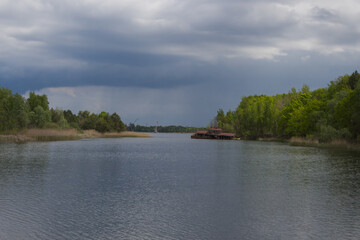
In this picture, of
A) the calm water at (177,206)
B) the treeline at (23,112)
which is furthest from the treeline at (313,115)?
the treeline at (23,112)

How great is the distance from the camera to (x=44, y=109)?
14200cm

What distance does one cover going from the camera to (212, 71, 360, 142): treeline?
8762cm

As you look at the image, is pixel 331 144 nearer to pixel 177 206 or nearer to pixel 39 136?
pixel 177 206

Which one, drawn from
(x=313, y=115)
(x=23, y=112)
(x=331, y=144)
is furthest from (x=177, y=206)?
(x=23, y=112)

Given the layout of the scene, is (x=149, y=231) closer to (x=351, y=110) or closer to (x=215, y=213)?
(x=215, y=213)

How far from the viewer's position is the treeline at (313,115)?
8762cm

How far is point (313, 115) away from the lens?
10981 centimetres

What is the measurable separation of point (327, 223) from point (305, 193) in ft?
29.5

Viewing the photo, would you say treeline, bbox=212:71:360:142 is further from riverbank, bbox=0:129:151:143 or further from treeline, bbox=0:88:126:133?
treeline, bbox=0:88:126:133

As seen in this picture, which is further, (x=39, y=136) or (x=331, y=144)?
(x=39, y=136)

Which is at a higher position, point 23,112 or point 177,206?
point 23,112

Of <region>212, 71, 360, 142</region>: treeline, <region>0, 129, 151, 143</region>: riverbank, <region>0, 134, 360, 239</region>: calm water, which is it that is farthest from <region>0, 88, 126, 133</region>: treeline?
<region>0, 134, 360, 239</region>: calm water

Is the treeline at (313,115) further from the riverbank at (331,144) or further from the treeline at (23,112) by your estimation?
the treeline at (23,112)

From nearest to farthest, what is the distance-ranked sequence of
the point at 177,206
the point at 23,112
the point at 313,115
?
the point at 177,206, the point at 313,115, the point at 23,112
